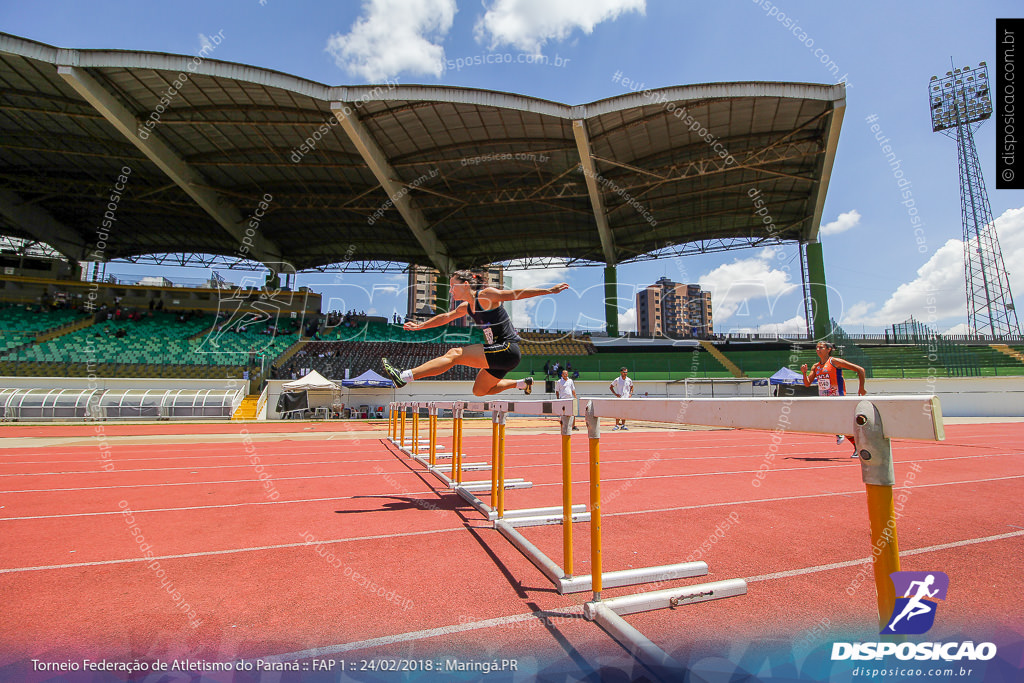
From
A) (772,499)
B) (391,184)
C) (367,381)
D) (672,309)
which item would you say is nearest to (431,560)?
(772,499)

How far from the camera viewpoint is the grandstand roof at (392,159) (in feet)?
62.2

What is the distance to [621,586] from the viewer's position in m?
2.79

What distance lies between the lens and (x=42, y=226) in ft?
105

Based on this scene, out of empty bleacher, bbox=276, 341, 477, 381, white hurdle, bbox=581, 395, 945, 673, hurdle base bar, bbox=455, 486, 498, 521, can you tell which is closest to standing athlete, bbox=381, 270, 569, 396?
hurdle base bar, bbox=455, 486, 498, 521

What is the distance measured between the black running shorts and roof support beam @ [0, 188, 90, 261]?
3732 cm

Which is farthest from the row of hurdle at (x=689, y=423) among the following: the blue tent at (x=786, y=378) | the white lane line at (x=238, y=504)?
the blue tent at (x=786, y=378)

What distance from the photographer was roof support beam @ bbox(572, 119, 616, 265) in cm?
2050

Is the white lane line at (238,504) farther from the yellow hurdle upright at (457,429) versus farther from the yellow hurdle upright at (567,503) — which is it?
the yellow hurdle upright at (567,503)

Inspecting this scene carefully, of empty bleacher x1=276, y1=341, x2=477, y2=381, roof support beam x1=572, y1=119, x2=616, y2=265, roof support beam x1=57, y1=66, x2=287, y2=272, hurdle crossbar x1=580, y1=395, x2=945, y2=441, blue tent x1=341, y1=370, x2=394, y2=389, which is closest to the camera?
hurdle crossbar x1=580, y1=395, x2=945, y2=441

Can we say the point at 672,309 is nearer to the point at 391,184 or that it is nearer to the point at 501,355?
the point at 391,184

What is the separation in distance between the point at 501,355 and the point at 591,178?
20.0 metres

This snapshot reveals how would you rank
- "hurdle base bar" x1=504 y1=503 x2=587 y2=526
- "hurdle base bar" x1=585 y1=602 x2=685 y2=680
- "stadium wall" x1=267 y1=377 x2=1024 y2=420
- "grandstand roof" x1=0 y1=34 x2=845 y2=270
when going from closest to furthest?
"hurdle base bar" x1=585 y1=602 x2=685 y2=680
"hurdle base bar" x1=504 y1=503 x2=587 y2=526
"grandstand roof" x1=0 y1=34 x2=845 y2=270
"stadium wall" x1=267 y1=377 x2=1024 y2=420

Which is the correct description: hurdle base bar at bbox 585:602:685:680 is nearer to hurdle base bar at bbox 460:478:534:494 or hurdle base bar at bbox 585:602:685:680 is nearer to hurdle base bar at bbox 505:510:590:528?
hurdle base bar at bbox 505:510:590:528

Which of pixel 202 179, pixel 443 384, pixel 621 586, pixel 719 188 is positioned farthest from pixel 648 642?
pixel 202 179
